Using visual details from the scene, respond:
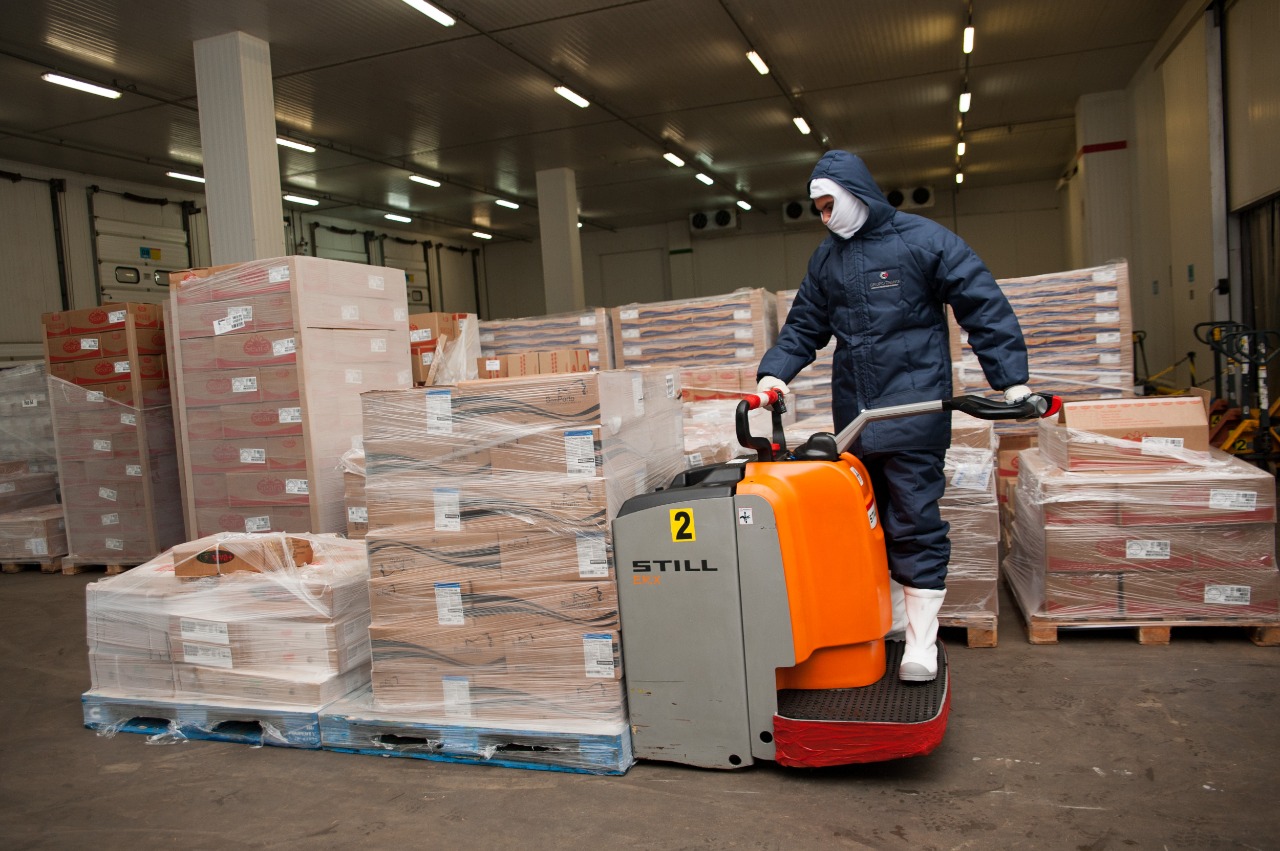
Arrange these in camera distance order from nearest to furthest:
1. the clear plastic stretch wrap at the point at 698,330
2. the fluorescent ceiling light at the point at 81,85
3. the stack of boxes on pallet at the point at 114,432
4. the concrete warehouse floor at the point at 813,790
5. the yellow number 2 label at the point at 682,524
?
the concrete warehouse floor at the point at 813,790, the yellow number 2 label at the point at 682,524, the stack of boxes on pallet at the point at 114,432, the clear plastic stretch wrap at the point at 698,330, the fluorescent ceiling light at the point at 81,85

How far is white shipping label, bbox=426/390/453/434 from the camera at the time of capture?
316cm

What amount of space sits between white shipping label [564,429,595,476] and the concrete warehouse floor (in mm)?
1023

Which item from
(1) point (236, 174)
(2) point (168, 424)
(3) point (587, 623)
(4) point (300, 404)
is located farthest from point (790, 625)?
(1) point (236, 174)

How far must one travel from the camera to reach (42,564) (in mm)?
7512

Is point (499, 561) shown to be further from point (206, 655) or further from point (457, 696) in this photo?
point (206, 655)

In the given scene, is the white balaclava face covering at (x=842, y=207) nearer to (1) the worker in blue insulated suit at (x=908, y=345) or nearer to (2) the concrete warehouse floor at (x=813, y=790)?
(1) the worker in blue insulated suit at (x=908, y=345)

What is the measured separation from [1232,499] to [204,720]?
434cm

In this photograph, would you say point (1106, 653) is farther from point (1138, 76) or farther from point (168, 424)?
point (1138, 76)

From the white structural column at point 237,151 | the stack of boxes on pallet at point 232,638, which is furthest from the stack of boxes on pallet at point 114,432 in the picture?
the stack of boxes on pallet at point 232,638

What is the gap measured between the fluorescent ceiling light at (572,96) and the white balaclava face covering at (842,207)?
8.88 m

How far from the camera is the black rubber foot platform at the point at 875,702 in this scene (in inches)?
105

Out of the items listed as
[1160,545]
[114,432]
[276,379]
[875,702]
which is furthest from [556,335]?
[875,702]

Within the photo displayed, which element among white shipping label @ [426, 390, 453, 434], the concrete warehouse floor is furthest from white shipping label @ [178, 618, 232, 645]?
white shipping label @ [426, 390, 453, 434]

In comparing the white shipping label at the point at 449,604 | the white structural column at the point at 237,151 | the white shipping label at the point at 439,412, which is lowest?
the white shipping label at the point at 449,604
